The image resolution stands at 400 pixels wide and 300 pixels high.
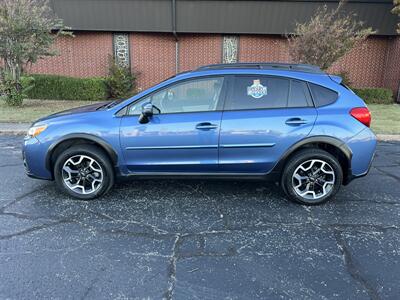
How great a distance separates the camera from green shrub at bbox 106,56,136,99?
13961mm

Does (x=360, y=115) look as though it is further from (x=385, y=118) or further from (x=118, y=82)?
(x=118, y=82)

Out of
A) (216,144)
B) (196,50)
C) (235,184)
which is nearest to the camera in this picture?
(216,144)

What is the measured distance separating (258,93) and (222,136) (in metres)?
0.69

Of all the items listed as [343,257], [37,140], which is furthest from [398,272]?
[37,140]

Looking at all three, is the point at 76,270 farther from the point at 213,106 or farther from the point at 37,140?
Result: the point at 213,106

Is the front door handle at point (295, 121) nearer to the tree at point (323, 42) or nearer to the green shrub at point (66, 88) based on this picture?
the tree at point (323, 42)

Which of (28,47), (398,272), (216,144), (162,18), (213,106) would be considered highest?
(162,18)

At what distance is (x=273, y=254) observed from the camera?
3.22 meters

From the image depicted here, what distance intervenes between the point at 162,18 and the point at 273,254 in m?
12.7

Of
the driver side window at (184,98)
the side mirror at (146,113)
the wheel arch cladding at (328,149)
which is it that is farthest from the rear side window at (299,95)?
the side mirror at (146,113)

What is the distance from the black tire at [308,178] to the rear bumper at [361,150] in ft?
0.58

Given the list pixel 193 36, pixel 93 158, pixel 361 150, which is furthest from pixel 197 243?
pixel 193 36

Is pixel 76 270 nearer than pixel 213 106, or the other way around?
pixel 76 270

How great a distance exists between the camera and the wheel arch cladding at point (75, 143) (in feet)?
13.8
